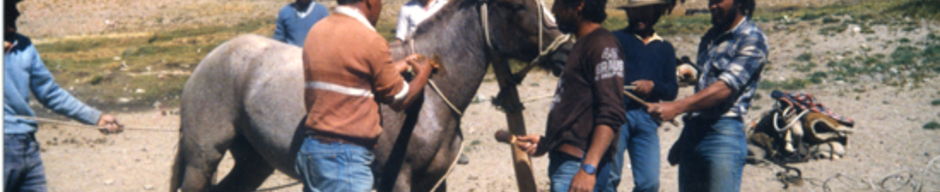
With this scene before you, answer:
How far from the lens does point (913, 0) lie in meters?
13.2

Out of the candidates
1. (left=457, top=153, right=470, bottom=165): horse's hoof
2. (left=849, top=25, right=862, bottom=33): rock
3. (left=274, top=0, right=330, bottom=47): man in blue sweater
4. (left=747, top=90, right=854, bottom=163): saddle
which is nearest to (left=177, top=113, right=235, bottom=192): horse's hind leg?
(left=274, top=0, right=330, bottom=47): man in blue sweater

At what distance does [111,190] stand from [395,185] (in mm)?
3683

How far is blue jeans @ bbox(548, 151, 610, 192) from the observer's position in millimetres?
2912

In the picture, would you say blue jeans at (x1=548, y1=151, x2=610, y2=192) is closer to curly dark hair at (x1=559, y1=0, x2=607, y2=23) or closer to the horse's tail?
curly dark hair at (x1=559, y1=0, x2=607, y2=23)

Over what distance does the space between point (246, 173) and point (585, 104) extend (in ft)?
8.15

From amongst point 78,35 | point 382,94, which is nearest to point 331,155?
point 382,94

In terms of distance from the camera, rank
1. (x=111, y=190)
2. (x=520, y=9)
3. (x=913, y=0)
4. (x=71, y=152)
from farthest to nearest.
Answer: (x=913, y=0)
(x=71, y=152)
(x=111, y=190)
(x=520, y=9)

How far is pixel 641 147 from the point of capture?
3.94 meters

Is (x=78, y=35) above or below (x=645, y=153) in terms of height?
below

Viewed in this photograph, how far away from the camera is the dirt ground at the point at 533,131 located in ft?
19.6

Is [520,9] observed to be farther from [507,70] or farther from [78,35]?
[78,35]

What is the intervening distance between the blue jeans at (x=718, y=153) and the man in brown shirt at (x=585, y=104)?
0.72m

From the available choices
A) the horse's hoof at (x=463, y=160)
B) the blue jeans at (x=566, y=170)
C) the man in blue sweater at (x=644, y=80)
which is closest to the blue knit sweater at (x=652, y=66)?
the man in blue sweater at (x=644, y=80)

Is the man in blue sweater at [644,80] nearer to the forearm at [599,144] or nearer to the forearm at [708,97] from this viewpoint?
the forearm at [708,97]
